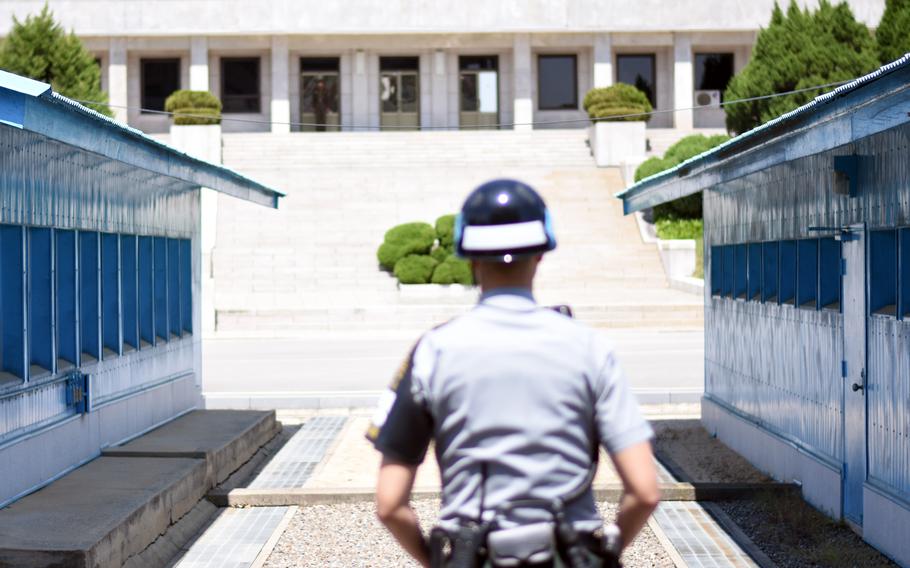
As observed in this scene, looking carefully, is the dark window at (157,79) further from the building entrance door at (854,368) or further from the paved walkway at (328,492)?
the building entrance door at (854,368)

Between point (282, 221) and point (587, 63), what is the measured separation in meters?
18.3

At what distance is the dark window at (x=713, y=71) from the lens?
4962 cm

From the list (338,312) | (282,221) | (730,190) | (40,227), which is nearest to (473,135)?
(282,221)

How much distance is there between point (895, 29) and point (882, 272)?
83.0 feet

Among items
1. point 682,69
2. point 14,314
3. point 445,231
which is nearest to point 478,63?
point 682,69

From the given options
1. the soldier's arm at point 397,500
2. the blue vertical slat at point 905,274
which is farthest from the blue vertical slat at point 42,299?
the soldier's arm at point 397,500

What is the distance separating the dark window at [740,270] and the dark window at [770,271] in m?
0.74

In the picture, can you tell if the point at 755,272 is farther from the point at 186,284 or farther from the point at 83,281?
the point at 186,284

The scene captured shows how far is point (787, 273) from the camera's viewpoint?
11.3m

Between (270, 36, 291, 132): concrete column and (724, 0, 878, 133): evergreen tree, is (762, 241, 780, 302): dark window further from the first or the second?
(270, 36, 291, 132): concrete column

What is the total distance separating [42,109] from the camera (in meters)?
7.71

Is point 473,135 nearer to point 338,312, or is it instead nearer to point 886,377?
point 338,312

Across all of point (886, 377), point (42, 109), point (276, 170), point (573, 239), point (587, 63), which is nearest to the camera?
point (42, 109)

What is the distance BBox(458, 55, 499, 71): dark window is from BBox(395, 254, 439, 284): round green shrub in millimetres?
21210
